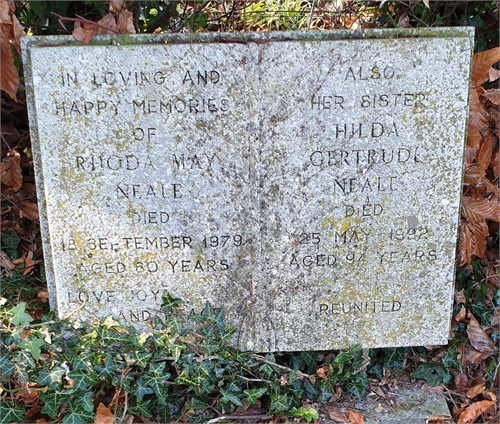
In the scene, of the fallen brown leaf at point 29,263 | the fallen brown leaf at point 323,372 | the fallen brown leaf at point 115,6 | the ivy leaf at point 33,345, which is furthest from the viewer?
Result: the fallen brown leaf at point 29,263

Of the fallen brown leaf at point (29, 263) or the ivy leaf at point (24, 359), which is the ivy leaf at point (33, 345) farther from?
the fallen brown leaf at point (29, 263)

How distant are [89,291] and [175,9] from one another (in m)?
1.52

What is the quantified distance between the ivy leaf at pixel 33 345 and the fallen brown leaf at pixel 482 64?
7.25 ft

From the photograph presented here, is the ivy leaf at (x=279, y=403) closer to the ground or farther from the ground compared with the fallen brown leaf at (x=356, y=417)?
farther from the ground

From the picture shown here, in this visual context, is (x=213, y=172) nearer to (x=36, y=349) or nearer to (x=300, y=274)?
(x=300, y=274)

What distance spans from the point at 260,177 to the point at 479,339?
4.70 ft

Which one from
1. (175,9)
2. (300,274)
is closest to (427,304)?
(300,274)

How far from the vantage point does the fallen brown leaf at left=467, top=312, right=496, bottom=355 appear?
9.29 ft

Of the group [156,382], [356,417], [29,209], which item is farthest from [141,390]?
[29,209]

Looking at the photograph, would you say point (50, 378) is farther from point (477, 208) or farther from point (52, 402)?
point (477, 208)

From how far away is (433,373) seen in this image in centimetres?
279

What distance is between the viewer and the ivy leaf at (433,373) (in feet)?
9.03

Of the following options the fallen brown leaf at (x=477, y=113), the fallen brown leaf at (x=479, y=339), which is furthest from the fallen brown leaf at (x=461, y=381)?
the fallen brown leaf at (x=477, y=113)

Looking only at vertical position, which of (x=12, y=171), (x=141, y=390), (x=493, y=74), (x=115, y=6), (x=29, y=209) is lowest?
(x=141, y=390)
